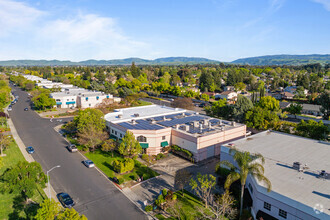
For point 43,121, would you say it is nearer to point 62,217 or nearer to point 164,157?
point 164,157

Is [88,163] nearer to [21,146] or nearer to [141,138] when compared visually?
[141,138]

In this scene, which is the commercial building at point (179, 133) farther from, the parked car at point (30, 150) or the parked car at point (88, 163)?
the parked car at point (30, 150)

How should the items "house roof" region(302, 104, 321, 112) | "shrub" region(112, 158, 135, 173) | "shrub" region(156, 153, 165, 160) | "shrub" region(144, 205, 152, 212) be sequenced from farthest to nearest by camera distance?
"house roof" region(302, 104, 321, 112)
"shrub" region(156, 153, 165, 160)
"shrub" region(112, 158, 135, 173)
"shrub" region(144, 205, 152, 212)

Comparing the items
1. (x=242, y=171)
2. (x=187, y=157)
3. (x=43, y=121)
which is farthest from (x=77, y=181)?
(x=43, y=121)

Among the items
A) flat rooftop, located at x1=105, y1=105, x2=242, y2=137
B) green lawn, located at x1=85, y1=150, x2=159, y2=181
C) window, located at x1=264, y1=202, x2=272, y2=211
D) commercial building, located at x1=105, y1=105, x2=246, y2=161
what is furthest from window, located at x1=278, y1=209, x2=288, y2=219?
flat rooftop, located at x1=105, y1=105, x2=242, y2=137

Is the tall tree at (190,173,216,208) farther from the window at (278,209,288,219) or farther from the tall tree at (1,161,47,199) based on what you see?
the tall tree at (1,161,47,199)
